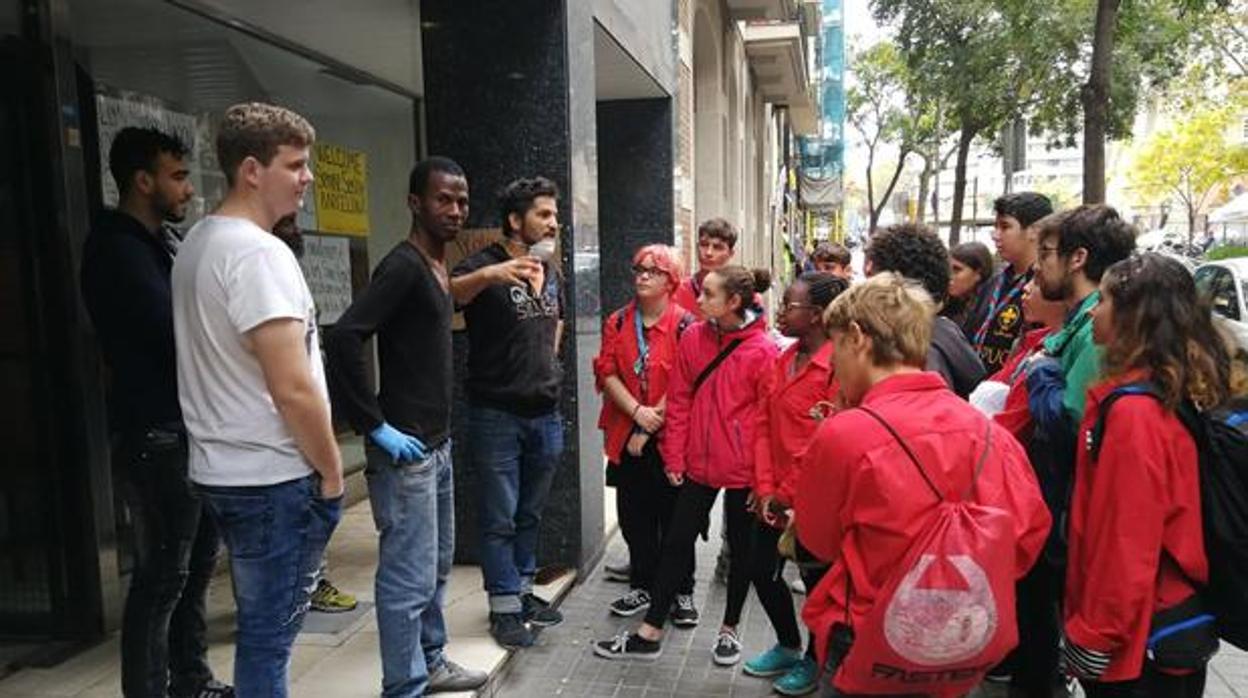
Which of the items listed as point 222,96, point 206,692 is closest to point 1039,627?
point 206,692

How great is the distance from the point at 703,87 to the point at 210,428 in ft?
39.6

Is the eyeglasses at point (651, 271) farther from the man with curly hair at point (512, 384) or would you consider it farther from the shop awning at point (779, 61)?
the shop awning at point (779, 61)

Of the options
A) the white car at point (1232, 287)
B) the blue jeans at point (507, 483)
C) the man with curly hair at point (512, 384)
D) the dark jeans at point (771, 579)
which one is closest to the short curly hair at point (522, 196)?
the man with curly hair at point (512, 384)

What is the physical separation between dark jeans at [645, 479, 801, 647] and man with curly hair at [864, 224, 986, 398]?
41.5 inches

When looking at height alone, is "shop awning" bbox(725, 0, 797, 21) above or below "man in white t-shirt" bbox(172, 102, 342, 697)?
above

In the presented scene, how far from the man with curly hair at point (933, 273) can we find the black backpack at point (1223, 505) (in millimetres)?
1081

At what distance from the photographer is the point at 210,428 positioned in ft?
8.24

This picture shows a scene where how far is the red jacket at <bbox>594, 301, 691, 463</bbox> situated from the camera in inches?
184

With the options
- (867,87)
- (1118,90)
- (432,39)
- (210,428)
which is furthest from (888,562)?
(867,87)

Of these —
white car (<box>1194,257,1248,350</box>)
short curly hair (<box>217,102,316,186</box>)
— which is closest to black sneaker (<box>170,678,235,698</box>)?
short curly hair (<box>217,102,316,186</box>)

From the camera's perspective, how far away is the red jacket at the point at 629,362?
468 cm

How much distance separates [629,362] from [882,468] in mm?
2715

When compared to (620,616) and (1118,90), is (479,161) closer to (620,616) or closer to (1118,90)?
(620,616)

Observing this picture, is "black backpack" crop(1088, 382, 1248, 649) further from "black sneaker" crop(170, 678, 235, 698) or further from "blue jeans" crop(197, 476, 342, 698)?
"black sneaker" crop(170, 678, 235, 698)
